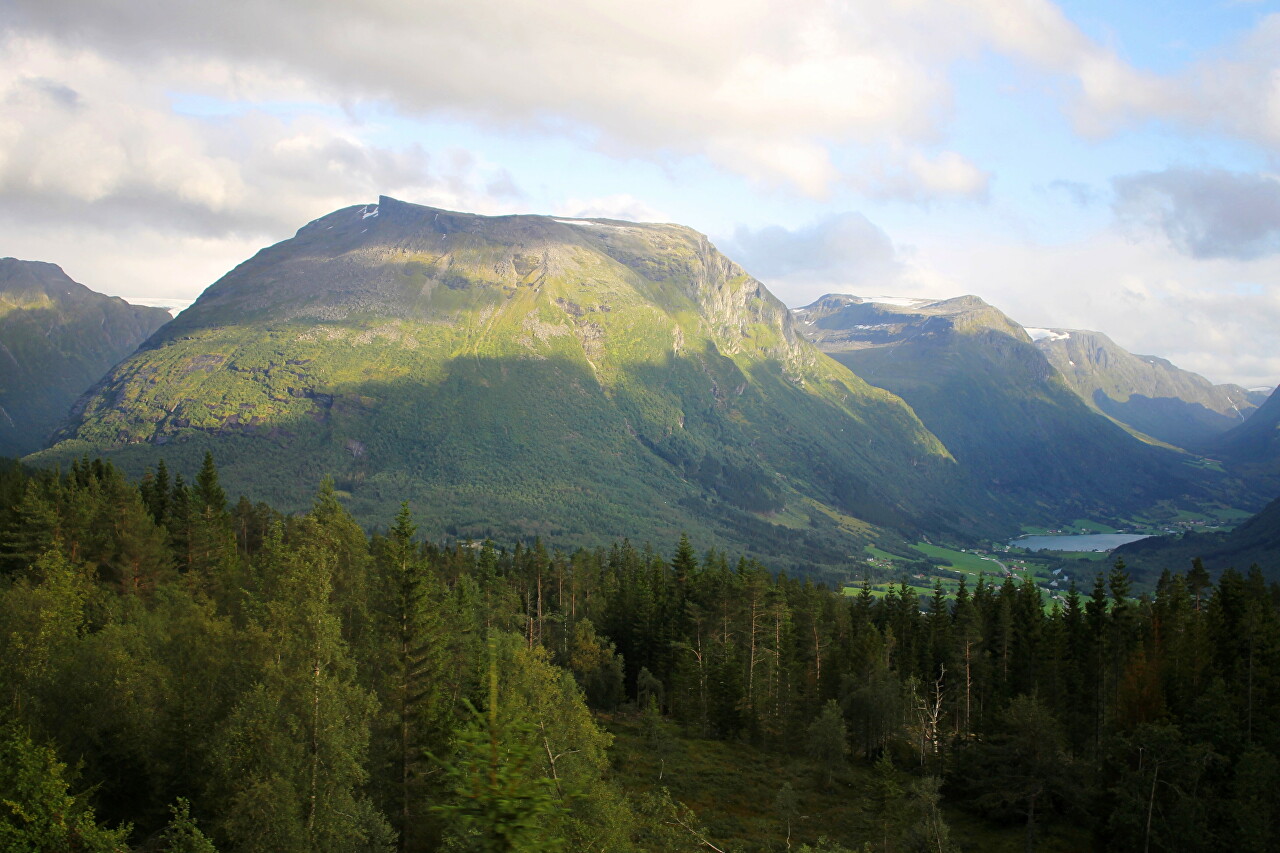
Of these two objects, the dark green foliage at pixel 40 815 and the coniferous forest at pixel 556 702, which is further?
the coniferous forest at pixel 556 702

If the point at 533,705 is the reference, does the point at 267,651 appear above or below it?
above

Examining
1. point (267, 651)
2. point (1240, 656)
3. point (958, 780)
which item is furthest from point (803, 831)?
point (267, 651)

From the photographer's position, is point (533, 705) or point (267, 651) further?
point (533, 705)

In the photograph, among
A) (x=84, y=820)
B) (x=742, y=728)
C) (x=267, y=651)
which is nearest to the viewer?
(x=84, y=820)

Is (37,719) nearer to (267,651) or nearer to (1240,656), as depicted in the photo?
(267,651)

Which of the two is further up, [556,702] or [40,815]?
[40,815]

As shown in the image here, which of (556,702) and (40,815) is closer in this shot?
(40,815)

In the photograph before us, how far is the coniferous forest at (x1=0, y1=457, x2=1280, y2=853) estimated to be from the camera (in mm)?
26688

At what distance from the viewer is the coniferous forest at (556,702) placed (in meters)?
26.7

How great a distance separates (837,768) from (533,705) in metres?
48.0

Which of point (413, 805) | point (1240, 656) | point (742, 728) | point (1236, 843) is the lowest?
point (742, 728)

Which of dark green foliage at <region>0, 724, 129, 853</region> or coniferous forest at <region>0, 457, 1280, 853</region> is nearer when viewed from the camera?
dark green foliage at <region>0, 724, 129, 853</region>

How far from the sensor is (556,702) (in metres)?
39.0

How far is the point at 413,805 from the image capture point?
40156 mm
